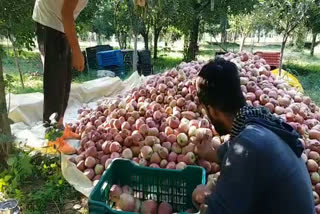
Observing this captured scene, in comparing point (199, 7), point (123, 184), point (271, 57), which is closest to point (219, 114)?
point (123, 184)

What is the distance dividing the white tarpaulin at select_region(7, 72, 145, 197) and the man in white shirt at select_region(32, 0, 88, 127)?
0.26 meters

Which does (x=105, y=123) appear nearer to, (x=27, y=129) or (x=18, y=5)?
(x=27, y=129)

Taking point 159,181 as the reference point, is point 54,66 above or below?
above

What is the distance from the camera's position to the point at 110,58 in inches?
350

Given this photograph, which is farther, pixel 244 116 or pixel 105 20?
pixel 105 20

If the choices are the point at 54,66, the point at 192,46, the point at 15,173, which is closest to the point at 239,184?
the point at 15,173

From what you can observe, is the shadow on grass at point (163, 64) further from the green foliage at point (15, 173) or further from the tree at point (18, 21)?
the green foliage at point (15, 173)

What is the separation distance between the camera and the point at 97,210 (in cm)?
151

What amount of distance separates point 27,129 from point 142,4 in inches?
126

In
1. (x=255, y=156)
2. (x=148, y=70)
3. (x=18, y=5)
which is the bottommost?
(x=148, y=70)

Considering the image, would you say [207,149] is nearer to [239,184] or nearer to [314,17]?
[239,184]

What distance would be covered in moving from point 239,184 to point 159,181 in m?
0.95

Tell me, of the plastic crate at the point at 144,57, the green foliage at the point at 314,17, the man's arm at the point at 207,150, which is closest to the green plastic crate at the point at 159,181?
the man's arm at the point at 207,150

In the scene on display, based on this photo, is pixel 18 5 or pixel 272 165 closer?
pixel 272 165
